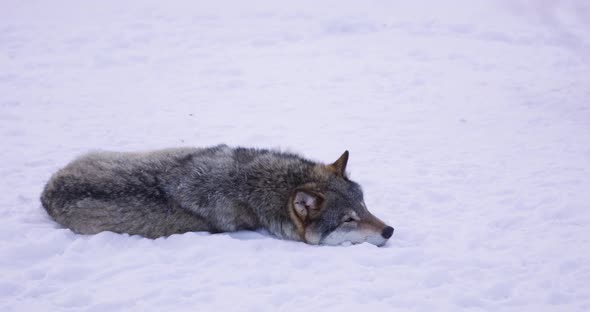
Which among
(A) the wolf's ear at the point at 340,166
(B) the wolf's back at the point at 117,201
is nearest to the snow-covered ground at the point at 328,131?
(B) the wolf's back at the point at 117,201

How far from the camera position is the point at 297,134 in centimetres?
1045

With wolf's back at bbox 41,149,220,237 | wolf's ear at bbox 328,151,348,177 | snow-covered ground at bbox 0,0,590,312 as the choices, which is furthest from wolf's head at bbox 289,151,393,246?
wolf's back at bbox 41,149,220,237

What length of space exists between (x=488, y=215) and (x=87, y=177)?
201 inches

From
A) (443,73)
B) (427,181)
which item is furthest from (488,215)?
(443,73)

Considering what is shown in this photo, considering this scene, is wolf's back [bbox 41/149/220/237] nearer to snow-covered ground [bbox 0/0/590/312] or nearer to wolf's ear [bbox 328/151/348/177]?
snow-covered ground [bbox 0/0/590/312]

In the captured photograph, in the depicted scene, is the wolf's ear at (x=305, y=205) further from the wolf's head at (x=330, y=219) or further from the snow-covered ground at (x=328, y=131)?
the snow-covered ground at (x=328, y=131)

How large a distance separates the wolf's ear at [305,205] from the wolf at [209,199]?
0.04 ft

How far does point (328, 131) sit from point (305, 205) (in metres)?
4.57

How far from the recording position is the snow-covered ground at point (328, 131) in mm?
5133

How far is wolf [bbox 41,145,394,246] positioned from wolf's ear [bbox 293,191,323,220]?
1cm

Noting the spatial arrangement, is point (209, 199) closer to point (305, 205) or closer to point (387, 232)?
point (305, 205)

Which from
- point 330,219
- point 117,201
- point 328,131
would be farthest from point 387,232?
point 328,131

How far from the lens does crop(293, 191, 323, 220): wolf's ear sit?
244 inches

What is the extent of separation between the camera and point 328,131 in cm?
1066
